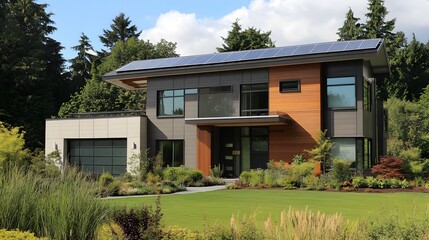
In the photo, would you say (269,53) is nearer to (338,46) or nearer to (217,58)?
(217,58)

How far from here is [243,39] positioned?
50656 millimetres

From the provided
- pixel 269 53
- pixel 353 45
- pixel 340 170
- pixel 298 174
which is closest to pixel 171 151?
pixel 269 53

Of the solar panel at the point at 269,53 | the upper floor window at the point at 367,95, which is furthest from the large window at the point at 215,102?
the upper floor window at the point at 367,95

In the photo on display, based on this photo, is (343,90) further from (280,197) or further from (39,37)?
(39,37)

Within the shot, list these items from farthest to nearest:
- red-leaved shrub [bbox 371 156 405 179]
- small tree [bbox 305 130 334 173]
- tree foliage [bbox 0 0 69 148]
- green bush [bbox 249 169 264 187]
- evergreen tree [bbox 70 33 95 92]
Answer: evergreen tree [bbox 70 33 95 92]
tree foliage [bbox 0 0 69 148]
small tree [bbox 305 130 334 173]
green bush [bbox 249 169 264 187]
red-leaved shrub [bbox 371 156 405 179]

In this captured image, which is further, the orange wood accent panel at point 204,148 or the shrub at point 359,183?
the orange wood accent panel at point 204,148

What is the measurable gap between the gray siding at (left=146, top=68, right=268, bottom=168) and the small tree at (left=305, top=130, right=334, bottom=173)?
186 inches

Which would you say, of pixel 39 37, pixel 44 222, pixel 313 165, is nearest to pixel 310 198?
pixel 313 165

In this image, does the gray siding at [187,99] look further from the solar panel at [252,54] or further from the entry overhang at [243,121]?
the entry overhang at [243,121]

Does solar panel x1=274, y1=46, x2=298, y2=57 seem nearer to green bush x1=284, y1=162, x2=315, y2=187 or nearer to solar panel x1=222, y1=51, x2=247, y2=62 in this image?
solar panel x1=222, y1=51, x2=247, y2=62

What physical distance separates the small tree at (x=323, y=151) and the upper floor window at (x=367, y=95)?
9.48 ft

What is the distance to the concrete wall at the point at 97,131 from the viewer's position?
27.1m

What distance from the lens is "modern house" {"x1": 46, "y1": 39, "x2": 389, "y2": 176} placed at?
22.6m

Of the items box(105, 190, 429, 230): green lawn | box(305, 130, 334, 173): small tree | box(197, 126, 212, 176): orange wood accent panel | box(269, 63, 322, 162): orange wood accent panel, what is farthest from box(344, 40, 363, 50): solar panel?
box(197, 126, 212, 176): orange wood accent panel
